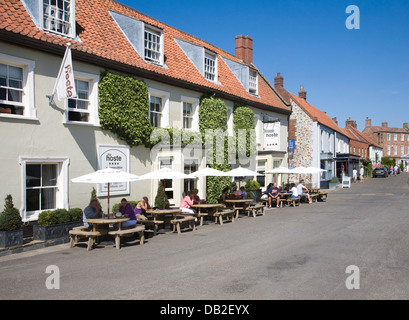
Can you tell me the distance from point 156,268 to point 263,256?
2657 mm

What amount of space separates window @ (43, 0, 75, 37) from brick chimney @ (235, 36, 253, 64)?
1698cm

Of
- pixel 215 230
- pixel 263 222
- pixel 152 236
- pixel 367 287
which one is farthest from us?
Answer: pixel 263 222

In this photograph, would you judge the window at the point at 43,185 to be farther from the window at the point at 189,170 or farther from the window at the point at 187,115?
the window at the point at 187,115

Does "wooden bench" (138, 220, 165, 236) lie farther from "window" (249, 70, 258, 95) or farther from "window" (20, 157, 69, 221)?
"window" (249, 70, 258, 95)

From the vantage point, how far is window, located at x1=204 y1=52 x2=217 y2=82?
70.4 feet

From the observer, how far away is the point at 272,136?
25.4 metres

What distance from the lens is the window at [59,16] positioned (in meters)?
12.9

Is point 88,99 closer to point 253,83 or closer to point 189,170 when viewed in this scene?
point 189,170

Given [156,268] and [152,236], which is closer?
[156,268]

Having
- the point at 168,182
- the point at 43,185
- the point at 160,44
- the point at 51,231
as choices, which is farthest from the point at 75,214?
the point at 160,44

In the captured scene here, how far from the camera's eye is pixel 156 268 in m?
8.16

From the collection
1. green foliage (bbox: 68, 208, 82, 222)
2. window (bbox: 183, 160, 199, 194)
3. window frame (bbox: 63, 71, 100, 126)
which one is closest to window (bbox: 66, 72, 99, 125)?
window frame (bbox: 63, 71, 100, 126)
